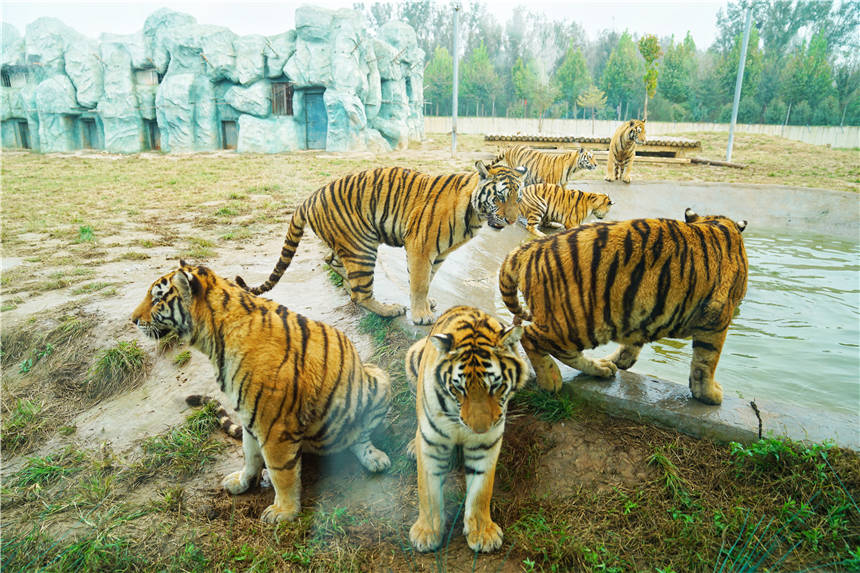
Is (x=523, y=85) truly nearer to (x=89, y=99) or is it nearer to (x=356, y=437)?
(x=89, y=99)

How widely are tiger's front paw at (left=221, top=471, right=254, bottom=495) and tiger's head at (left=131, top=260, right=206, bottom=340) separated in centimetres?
82

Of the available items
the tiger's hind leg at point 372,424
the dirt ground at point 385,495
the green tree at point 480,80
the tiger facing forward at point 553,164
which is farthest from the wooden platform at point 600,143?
the green tree at point 480,80

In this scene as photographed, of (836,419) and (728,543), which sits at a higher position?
(836,419)

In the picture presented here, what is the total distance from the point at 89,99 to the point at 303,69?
9984mm

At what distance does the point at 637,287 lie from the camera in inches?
109

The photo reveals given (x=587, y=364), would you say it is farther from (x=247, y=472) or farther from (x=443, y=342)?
(x=247, y=472)

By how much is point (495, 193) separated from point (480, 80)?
141 ft

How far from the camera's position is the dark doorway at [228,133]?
955 inches

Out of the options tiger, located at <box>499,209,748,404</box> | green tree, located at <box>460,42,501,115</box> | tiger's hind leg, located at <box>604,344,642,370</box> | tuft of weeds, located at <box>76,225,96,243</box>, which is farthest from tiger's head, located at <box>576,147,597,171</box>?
green tree, located at <box>460,42,501,115</box>

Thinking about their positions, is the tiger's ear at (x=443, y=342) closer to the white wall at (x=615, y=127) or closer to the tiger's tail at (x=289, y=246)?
the tiger's tail at (x=289, y=246)

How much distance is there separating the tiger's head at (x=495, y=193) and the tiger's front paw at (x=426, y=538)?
244 centimetres

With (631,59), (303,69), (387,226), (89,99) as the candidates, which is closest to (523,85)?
(631,59)

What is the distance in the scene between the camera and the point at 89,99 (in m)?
23.5

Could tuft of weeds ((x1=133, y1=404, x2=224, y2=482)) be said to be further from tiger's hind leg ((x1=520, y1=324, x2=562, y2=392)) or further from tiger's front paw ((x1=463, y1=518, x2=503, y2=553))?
tiger's hind leg ((x1=520, y1=324, x2=562, y2=392))
